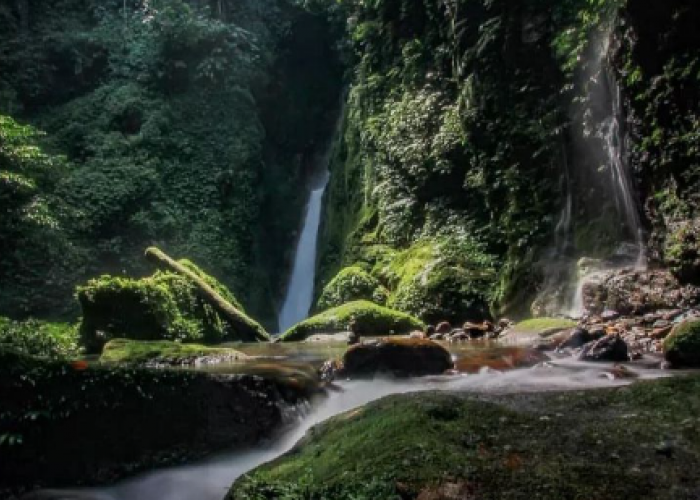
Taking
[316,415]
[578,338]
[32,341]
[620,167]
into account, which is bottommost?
[316,415]

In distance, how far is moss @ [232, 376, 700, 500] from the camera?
2.77 meters

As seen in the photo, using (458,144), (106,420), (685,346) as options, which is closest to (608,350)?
(685,346)

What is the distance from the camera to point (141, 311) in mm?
11477

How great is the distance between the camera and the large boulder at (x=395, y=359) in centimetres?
738

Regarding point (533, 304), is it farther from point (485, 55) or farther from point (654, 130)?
point (485, 55)

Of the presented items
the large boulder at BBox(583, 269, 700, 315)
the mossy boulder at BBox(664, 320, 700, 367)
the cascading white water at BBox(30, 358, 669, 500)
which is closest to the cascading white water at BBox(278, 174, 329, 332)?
the large boulder at BBox(583, 269, 700, 315)

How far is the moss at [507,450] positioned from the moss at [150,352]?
4546 millimetres

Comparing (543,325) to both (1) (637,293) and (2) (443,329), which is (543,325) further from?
(2) (443,329)

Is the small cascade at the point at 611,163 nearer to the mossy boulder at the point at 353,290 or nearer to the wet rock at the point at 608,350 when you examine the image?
the wet rock at the point at 608,350

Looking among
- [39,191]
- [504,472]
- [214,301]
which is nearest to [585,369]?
[504,472]

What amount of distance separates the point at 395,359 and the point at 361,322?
5.37m

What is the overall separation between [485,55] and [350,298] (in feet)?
21.0

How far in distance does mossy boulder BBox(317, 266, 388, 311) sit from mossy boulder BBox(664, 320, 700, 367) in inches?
379

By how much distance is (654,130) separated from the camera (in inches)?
430
